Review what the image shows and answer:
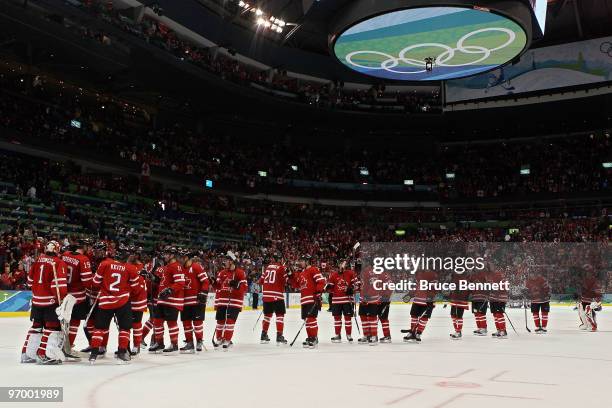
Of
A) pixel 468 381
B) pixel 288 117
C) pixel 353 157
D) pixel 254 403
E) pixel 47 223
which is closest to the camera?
pixel 254 403

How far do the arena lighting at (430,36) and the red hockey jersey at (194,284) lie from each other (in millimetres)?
12022

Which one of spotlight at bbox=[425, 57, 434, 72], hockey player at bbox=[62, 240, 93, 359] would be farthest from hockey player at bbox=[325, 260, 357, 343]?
spotlight at bbox=[425, 57, 434, 72]

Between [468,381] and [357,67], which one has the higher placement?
[357,67]

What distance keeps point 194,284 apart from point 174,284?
1.99 ft

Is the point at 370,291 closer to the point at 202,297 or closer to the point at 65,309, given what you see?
the point at 202,297

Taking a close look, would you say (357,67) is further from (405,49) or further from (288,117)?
(288,117)

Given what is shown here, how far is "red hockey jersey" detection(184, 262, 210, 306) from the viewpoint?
11258mm

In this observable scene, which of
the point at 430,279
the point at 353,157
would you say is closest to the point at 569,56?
the point at 353,157

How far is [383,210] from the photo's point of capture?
46094 millimetres

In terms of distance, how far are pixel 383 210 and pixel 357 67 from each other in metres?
18.6

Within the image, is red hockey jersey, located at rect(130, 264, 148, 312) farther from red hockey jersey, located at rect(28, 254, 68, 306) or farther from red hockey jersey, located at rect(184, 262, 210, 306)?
red hockey jersey, located at rect(28, 254, 68, 306)

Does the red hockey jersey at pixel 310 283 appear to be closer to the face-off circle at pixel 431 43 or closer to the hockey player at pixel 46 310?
the hockey player at pixel 46 310

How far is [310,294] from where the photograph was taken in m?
13.1

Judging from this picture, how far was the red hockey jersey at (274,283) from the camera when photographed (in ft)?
43.7
